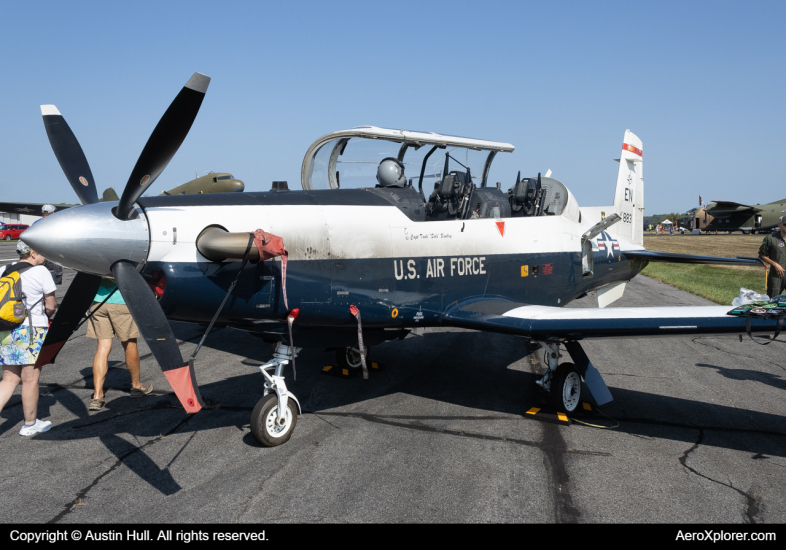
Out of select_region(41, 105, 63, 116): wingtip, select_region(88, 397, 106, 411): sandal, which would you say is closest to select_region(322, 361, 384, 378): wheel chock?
select_region(88, 397, 106, 411): sandal

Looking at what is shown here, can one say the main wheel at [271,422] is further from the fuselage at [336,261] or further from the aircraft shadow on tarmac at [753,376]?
the aircraft shadow on tarmac at [753,376]

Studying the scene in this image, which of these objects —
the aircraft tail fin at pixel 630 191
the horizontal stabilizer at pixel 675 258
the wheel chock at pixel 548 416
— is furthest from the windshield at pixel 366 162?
the aircraft tail fin at pixel 630 191

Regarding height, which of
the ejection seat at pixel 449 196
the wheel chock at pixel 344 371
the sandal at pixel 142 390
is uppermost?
the ejection seat at pixel 449 196

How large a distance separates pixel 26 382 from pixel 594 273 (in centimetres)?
801

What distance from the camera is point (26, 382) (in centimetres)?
509

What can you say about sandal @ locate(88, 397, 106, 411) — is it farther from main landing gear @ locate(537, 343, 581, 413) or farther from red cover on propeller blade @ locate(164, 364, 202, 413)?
main landing gear @ locate(537, 343, 581, 413)

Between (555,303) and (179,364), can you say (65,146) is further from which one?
(555,303)

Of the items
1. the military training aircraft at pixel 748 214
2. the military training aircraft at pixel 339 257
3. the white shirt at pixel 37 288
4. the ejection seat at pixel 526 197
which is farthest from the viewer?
the military training aircraft at pixel 748 214

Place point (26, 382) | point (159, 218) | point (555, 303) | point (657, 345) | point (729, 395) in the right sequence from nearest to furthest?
1. point (159, 218)
2. point (26, 382)
3. point (729, 395)
4. point (555, 303)
5. point (657, 345)

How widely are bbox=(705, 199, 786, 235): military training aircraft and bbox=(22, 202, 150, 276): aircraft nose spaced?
182ft

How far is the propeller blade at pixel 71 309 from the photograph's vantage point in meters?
5.19

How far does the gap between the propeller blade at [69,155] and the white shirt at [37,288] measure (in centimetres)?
87

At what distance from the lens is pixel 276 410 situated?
5.12 m
